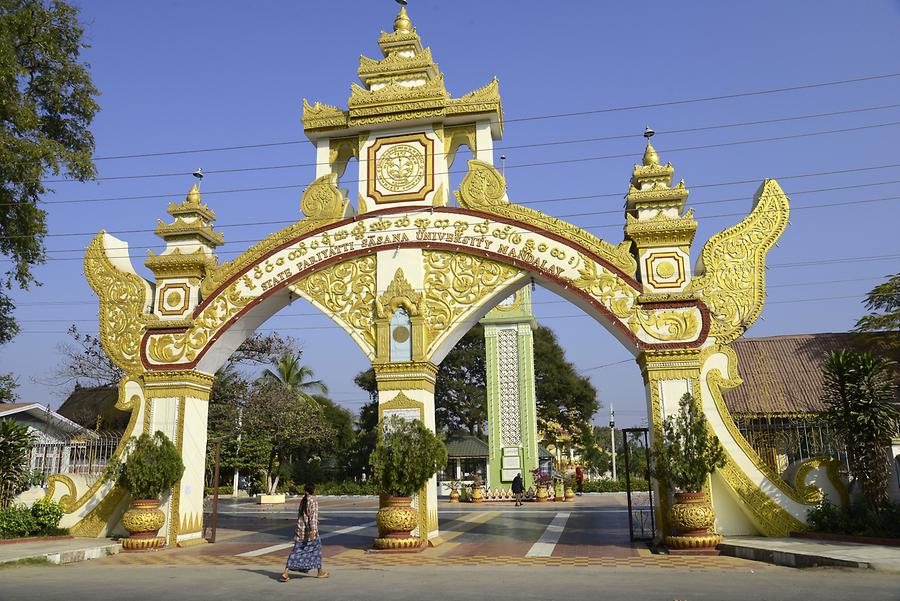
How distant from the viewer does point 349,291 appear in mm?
10609

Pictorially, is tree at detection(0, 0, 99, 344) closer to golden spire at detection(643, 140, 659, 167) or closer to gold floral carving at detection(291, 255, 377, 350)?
gold floral carving at detection(291, 255, 377, 350)

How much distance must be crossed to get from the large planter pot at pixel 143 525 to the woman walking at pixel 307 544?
11.7 ft

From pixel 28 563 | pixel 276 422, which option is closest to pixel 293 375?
pixel 276 422

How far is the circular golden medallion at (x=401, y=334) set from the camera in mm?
10203

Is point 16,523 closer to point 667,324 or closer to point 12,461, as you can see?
point 12,461

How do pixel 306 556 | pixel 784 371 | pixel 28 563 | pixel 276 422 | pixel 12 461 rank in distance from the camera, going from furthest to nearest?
1. pixel 276 422
2. pixel 784 371
3. pixel 12 461
4. pixel 28 563
5. pixel 306 556

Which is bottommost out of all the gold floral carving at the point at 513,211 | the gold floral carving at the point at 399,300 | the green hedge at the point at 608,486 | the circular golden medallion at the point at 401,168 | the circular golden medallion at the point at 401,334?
the green hedge at the point at 608,486

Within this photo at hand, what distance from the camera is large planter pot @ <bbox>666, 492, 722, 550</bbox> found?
848 cm

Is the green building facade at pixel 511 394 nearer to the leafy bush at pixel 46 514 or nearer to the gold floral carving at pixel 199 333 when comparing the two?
the gold floral carving at pixel 199 333

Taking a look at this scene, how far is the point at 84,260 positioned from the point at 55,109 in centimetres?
404

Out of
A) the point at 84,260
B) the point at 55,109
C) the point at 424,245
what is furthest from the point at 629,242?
the point at 55,109

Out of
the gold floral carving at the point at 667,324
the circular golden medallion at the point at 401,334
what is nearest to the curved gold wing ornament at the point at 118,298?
the circular golden medallion at the point at 401,334

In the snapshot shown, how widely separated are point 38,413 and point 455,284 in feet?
39.6

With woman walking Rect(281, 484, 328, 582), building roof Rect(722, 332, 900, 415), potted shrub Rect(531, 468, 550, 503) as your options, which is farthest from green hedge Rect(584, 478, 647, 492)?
woman walking Rect(281, 484, 328, 582)
